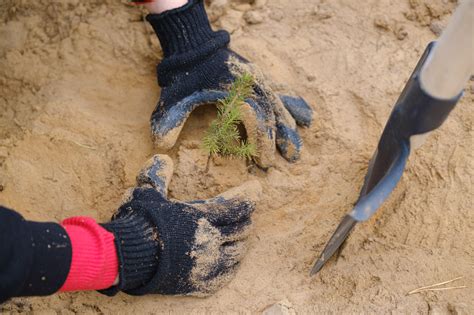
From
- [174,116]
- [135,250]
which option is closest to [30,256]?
[135,250]

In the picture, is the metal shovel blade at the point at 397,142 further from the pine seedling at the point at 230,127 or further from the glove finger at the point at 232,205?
the pine seedling at the point at 230,127

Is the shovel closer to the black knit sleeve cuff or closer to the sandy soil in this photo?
the sandy soil

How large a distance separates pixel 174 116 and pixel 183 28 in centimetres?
37

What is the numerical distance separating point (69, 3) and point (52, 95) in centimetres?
49

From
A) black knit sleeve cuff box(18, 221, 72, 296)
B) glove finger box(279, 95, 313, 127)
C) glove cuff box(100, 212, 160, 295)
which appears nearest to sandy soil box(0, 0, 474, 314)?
glove finger box(279, 95, 313, 127)

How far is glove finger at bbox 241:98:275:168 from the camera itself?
82.4 inches

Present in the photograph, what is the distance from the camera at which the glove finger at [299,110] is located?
2270 millimetres

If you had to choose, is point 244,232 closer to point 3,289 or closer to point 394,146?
point 394,146

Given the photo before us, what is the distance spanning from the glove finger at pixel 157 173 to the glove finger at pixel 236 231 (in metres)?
0.25

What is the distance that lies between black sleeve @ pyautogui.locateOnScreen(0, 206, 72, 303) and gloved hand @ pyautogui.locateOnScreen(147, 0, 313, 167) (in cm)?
62

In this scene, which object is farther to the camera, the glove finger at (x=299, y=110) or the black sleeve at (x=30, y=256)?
the glove finger at (x=299, y=110)

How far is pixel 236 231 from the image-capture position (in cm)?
192

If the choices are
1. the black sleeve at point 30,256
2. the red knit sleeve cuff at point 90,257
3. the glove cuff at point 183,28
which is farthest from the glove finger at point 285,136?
the black sleeve at point 30,256

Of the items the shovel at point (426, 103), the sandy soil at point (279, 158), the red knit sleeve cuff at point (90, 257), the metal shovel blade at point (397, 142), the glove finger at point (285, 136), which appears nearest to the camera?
the shovel at point (426, 103)
